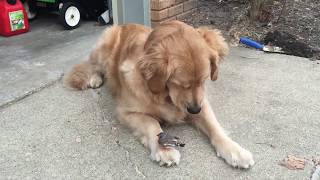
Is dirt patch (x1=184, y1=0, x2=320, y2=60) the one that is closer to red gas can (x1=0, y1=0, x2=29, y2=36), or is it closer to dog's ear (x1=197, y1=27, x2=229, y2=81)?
dog's ear (x1=197, y1=27, x2=229, y2=81)

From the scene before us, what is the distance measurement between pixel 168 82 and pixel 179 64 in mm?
174

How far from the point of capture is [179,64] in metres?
2.51

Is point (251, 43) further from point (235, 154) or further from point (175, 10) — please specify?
point (235, 154)

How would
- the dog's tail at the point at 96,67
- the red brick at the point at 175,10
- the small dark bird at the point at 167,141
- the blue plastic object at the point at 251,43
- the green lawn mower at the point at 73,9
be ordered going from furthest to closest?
the green lawn mower at the point at 73,9 → the red brick at the point at 175,10 → the blue plastic object at the point at 251,43 → the dog's tail at the point at 96,67 → the small dark bird at the point at 167,141

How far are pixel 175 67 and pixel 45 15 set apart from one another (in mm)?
3907

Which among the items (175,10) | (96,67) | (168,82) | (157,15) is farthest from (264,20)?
(168,82)

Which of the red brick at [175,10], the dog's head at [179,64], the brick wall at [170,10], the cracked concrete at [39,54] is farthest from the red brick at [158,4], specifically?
the dog's head at [179,64]

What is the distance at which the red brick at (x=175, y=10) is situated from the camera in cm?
501

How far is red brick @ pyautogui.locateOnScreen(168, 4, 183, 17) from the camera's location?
5.01 m

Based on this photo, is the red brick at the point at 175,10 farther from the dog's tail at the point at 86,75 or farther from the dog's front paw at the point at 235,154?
the dog's front paw at the point at 235,154

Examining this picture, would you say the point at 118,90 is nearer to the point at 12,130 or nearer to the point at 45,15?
the point at 12,130

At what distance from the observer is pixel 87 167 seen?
2.66m

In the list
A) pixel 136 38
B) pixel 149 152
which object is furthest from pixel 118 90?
pixel 149 152

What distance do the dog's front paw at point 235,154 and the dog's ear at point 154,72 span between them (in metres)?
0.56
